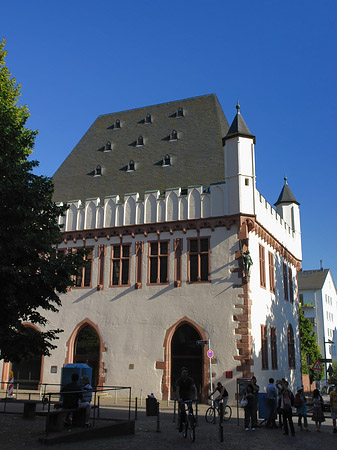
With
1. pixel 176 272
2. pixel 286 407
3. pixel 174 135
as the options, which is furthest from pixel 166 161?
pixel 286 407

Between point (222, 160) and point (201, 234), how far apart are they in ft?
17.5

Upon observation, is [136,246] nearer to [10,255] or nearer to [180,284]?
[180,284]

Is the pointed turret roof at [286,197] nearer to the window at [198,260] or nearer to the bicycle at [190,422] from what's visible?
the window at [198,260]

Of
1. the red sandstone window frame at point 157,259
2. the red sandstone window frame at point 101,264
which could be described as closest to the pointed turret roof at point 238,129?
the red sandstone window frame at point 157,259

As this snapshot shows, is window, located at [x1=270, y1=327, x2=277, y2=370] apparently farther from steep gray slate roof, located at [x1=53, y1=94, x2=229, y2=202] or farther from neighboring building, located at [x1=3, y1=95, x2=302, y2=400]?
steep gray slate roof, located at [x1=53, y1=94, x2=229, y2=202]

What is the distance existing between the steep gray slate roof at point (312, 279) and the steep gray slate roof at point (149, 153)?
52505 mm

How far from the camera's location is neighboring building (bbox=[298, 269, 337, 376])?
75375 millimetres

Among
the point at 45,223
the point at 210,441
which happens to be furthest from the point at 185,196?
the point at 210,441

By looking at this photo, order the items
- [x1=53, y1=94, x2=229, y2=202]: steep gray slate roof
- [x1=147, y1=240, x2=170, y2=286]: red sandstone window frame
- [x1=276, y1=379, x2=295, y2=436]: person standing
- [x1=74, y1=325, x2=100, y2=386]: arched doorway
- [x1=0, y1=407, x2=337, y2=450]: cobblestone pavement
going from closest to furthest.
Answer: [x1=0, y1=407, x2=337, y2=450]: cobblestone pavement → [x1=276, y1=379, x2=295, y2=436]: person standing → [x1=147, y1=240, x2=170, y2=286]: red sandstone window frame → [x1=74, y1=325, x2=100, y2=386]: arched doorway → [x1=53, y1=94, x2=229, y2=202]: steep gray slate roof

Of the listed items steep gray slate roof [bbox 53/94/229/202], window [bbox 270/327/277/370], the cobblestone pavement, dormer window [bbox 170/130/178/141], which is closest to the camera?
the cobblestone pavement

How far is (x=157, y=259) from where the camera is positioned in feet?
88.2

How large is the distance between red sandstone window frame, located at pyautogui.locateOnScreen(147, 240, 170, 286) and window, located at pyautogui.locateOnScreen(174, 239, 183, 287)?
42 cm

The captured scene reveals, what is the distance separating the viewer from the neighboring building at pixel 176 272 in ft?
82.0

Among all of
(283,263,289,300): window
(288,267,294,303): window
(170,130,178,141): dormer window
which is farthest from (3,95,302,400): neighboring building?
(288,267,294,303): window
